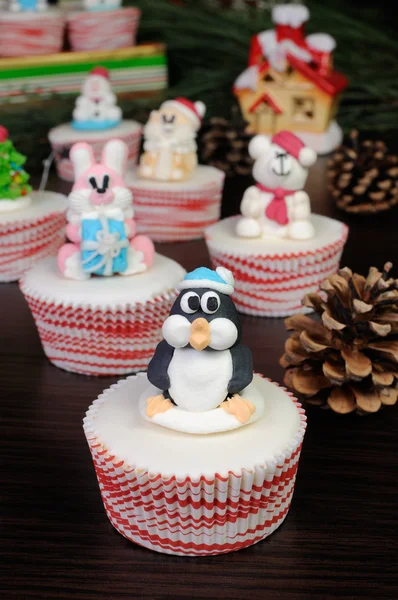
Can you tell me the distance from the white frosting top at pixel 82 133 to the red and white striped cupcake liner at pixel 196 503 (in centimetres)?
233

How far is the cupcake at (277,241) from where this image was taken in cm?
247

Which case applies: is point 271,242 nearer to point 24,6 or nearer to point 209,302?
point 209,302

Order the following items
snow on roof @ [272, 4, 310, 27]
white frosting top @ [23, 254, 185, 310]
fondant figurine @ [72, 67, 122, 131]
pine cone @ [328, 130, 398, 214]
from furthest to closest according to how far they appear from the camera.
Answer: snow on roof @ [272, 4, 310, 27] < fondant figurine @ [72, 67, 122, 131] < pine cone @ [328, 130, 398, 214] < white frosting top @ [23, 254, 185, 310]

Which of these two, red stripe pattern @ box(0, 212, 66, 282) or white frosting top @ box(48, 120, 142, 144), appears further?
white frosting top @ box(48, 120, 142, 144)

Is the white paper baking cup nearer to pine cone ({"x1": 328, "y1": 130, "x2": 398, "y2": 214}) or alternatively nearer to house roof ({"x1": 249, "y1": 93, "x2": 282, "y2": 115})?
pine cone ({"x1": 328, "y1": 130, "x2": 398, "y2": 214})

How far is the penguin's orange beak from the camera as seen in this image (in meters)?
1.46

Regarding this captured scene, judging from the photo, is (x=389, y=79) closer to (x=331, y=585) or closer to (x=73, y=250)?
(x=73, y=250)

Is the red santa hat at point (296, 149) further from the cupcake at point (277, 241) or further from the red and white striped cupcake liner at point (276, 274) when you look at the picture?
the red and white striped cupcake liner at point (276, 274)

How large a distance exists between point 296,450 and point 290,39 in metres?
2.80

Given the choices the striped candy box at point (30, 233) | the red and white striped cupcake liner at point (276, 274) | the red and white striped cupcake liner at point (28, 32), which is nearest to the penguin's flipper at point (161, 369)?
the red and white striped cupcake liner at point (276, 274)

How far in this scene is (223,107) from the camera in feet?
13.8

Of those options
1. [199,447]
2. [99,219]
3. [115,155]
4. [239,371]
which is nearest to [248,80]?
[115,155]

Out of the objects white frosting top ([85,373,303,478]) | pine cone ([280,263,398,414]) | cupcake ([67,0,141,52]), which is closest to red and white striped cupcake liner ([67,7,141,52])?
cupcake ([67,0,141,52])

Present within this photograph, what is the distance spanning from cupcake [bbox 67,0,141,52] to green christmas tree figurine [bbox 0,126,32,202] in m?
1.65
